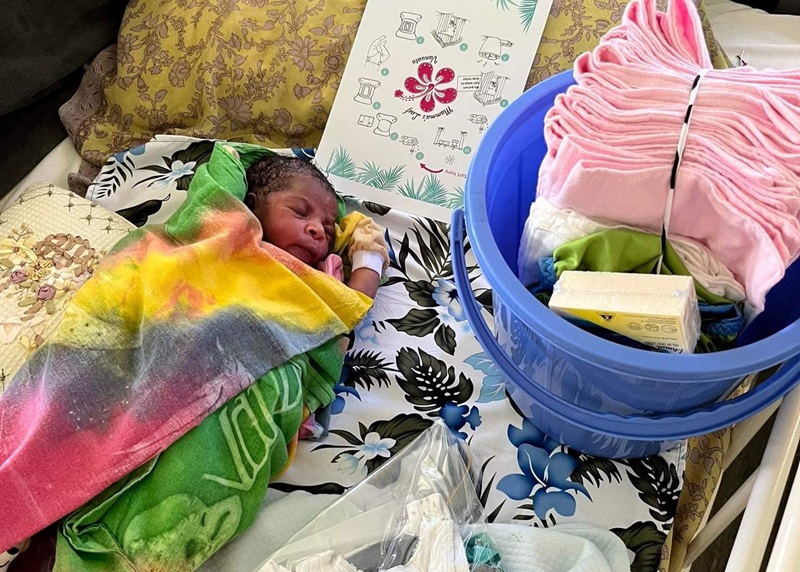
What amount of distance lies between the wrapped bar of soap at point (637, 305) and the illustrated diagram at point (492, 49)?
52cm

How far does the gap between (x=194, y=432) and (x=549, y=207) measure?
423 mm

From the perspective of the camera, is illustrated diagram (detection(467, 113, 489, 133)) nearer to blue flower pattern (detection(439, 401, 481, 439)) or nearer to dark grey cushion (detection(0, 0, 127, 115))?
blue flower pattern (detection(439, 401, 481, 439))

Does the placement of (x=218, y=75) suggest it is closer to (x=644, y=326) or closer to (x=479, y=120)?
(x=479, y=120)

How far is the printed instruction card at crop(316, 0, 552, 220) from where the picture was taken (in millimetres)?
1085

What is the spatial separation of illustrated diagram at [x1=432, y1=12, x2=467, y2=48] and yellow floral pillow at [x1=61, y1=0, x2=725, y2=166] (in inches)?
4.9

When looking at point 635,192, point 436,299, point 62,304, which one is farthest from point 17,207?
point 635,192

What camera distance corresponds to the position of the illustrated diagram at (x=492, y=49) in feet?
3.56

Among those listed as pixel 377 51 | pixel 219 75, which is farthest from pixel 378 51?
pixel 219 75

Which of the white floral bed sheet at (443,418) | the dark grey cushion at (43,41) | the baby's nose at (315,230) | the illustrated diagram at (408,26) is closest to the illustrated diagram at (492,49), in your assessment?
the illustrated diagram at (408,26)

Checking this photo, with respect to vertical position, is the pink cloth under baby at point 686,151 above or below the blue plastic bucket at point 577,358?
above

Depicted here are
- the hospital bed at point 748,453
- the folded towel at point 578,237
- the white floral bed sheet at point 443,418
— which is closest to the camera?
the hospital bed at point 748,453

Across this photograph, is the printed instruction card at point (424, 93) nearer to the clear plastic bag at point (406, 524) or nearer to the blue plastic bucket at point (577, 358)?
the blue plastic bucket at point (577, 358)

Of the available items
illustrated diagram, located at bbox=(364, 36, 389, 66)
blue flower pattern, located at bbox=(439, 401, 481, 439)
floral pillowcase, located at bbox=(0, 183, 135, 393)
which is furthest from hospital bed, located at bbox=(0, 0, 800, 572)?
illustrated diagram, located at bbox=(364, 36, 389, 66)

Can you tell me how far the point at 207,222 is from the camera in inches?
36.4
